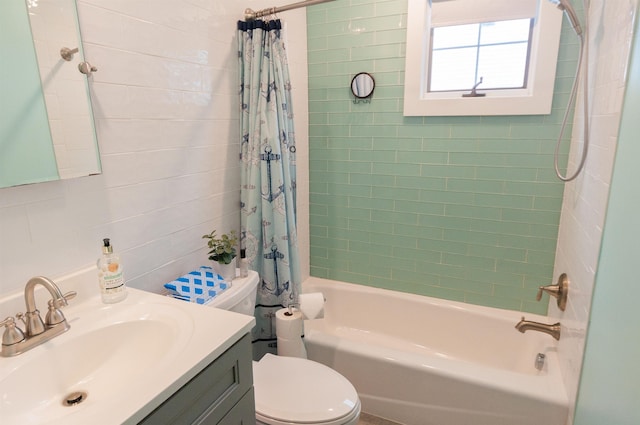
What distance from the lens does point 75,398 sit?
98 cm

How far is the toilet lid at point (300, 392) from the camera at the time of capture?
141 cm

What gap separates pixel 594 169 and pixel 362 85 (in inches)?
52.6

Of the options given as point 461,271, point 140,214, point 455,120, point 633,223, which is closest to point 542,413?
point 461,271

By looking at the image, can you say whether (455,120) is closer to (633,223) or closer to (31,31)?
(633,223)

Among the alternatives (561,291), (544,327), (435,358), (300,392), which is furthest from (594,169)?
(300,392)

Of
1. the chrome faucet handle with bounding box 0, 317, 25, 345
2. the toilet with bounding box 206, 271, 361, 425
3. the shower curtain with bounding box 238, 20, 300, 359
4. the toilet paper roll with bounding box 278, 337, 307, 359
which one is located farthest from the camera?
the toilet paper roll with bounding box 278, 337, 307, 359

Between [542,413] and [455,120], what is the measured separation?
1502 mm

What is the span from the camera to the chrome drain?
97 centimetres

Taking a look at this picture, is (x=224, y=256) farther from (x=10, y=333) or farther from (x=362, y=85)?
(x=362, y=85)

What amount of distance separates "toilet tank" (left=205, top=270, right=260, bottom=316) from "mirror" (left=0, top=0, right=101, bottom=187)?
2.16 feet

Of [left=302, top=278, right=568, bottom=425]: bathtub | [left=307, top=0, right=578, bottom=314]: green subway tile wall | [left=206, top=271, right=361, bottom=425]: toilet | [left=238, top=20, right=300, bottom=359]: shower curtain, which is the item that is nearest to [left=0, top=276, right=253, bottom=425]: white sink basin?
[left=206, top=271, right=361, bottom=425]: toilet

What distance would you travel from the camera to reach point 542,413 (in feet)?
5.20

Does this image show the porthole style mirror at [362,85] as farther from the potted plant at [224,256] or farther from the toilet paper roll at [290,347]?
the toilet paper roll at [290,347]

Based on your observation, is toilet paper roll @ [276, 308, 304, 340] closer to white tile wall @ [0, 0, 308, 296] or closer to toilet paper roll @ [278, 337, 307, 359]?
toilet paper roll @ [278, 337, 307, 359]
